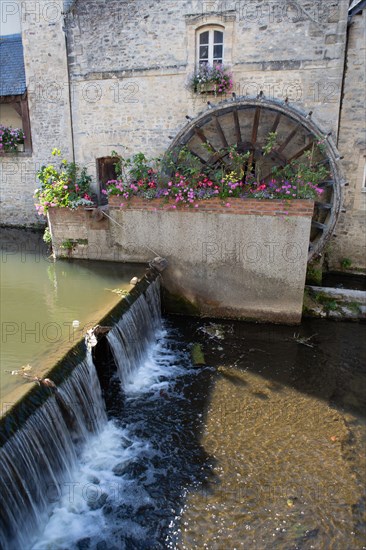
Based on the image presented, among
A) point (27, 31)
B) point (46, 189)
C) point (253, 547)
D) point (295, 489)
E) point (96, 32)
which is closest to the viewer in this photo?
point (253, 547)

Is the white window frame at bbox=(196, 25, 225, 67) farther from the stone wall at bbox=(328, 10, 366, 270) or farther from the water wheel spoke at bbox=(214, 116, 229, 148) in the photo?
the stone wall at bbox=(328, 10, 366, 270)

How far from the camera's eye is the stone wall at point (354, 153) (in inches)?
309

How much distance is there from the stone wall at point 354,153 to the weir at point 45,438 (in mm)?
6189

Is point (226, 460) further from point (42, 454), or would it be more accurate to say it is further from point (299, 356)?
point (299, 356)

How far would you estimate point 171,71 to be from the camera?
349 inches

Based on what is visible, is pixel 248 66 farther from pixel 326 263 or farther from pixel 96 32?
pixel 326 263

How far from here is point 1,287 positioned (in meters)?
6.30

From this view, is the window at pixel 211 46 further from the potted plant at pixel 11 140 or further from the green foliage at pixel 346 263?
the potted plant at pixel 11 140

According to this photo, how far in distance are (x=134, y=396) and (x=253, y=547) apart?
7.16ft

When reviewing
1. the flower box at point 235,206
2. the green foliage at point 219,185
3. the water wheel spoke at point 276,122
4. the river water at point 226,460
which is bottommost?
the river water at point 226,460

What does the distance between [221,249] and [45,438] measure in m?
4.08

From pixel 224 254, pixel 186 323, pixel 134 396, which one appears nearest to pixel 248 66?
pixel 224 254

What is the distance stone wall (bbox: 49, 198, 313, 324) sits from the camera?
20.6 feet

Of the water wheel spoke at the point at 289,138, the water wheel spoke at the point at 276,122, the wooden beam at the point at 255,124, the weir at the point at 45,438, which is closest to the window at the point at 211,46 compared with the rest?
the wooden beam at the point at 255,124
